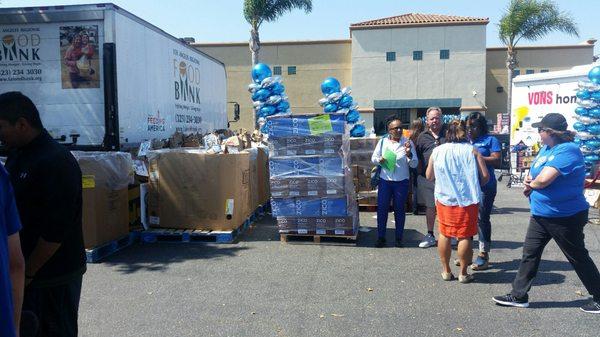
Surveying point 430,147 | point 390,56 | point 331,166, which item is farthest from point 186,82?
point 390,56

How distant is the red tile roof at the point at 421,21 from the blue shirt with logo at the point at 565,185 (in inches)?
1144

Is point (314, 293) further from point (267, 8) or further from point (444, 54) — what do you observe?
point (444, 54)

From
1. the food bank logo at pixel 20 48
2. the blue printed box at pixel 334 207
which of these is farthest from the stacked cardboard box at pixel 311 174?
the food bank logo at pixel 20 48

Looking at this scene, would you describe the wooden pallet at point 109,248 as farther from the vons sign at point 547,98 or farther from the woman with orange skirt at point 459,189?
the vons sign at point 547,98

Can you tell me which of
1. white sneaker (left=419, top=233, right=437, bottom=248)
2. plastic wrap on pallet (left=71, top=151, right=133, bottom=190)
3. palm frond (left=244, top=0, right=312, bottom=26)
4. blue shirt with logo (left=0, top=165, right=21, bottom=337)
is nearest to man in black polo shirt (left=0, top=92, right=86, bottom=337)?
blue shirt with logo (left=0, top=165, right=21, bottom=337)

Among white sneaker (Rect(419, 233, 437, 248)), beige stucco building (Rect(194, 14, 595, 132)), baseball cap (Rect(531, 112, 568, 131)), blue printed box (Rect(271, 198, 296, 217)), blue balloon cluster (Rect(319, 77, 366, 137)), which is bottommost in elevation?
white sneaker (Rect(419, 233, 437, 248))

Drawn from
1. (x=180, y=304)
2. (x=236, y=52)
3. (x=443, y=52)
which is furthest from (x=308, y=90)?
(x=180, y=304)

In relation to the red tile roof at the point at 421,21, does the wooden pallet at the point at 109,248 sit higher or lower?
lower

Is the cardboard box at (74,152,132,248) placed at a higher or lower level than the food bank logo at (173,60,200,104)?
lower

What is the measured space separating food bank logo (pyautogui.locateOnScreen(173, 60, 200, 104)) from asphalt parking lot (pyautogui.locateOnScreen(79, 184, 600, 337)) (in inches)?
169

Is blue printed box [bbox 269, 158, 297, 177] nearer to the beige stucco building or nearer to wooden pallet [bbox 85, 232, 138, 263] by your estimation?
wooden pallet [bbox 85, 232, 138, 263]

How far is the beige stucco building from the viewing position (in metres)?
31.8

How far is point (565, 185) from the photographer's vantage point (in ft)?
14.6

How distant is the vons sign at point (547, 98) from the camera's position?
12.4 metres
